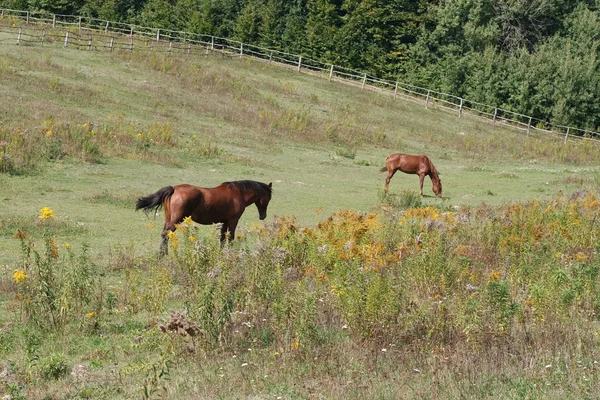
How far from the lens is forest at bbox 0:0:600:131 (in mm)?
60656

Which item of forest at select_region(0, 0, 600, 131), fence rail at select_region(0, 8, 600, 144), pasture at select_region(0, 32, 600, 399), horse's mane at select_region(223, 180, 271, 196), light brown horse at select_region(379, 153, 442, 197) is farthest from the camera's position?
forest at select_region(0, 0, 600, 131)

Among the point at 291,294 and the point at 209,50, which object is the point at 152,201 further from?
the point at 209,50

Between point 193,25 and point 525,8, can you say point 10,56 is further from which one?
point 525,8

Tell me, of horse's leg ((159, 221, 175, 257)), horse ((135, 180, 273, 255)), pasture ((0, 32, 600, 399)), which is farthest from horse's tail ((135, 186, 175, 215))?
pasture ((0, 32, 600, 399))

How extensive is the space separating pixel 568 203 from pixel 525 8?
5857 centimetres

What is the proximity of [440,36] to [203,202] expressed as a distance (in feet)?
188

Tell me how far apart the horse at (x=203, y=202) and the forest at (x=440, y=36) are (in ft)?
156

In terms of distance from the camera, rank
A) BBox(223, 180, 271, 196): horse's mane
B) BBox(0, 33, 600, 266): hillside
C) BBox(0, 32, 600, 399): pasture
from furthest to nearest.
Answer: BBox(0, 33, 600, 266): hillside
BBox(223, 180, 271, 196): horse's mane
BBox(0, 32, 600, 399): pasture

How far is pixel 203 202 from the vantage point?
15.0 meters

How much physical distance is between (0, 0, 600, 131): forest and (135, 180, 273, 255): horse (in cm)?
4741

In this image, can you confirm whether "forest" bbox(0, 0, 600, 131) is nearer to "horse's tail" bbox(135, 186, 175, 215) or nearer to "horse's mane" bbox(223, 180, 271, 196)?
"horse's mane" bbox(223, 180, 271, 196)

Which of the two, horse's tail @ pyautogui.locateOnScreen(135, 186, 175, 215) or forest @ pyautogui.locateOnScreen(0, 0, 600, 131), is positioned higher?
forest @ pyautogui.locateOnScreen(0, 0, 600, 131)

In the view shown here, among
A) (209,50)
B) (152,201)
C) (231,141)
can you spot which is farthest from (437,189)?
(209,50)

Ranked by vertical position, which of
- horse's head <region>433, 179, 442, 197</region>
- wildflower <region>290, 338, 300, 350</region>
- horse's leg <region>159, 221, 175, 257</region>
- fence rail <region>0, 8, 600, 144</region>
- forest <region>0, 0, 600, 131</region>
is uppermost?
forest <region>0, 0, 600, 131</region>
